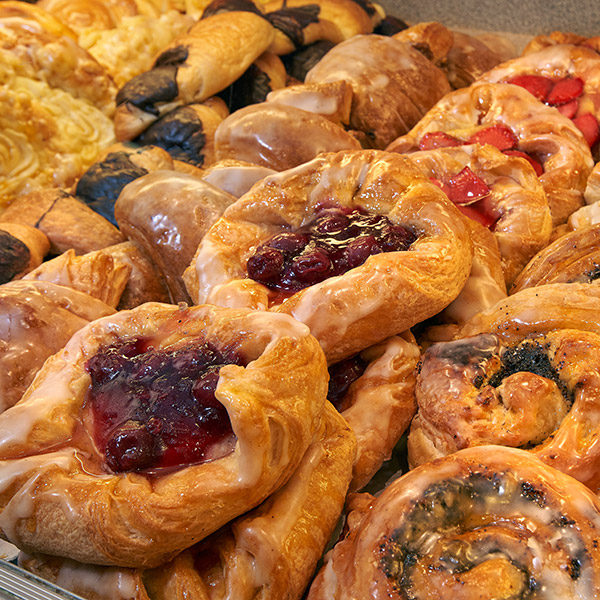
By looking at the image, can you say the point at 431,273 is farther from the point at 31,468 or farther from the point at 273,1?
the point at 273,1

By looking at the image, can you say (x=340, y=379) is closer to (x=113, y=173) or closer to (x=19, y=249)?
(x=19, y=249)

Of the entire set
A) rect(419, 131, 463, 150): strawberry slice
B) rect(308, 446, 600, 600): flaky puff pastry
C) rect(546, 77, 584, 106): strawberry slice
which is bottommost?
rect(546, 77, 584, 106): strawberry slice

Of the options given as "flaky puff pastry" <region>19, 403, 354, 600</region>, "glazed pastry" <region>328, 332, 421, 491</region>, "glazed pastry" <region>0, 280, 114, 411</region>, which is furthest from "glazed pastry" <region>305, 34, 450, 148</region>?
"flaky puff pastry" <region>19, 403, 354, 600</region>

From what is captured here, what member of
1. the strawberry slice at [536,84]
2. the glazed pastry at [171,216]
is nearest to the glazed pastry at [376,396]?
the glazed pastry at [171,216]

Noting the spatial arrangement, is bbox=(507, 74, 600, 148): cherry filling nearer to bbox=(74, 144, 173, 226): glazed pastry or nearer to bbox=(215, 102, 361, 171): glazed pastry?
bbox=(215, 102, 361, 171): glazed pastry

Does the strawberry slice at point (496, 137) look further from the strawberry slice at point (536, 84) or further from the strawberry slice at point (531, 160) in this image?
the strawberry slice at point (536, 84)

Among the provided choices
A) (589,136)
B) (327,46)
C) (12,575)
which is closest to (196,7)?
(327,46)

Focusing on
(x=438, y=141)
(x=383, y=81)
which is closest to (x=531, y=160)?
(x=438, y=141)
